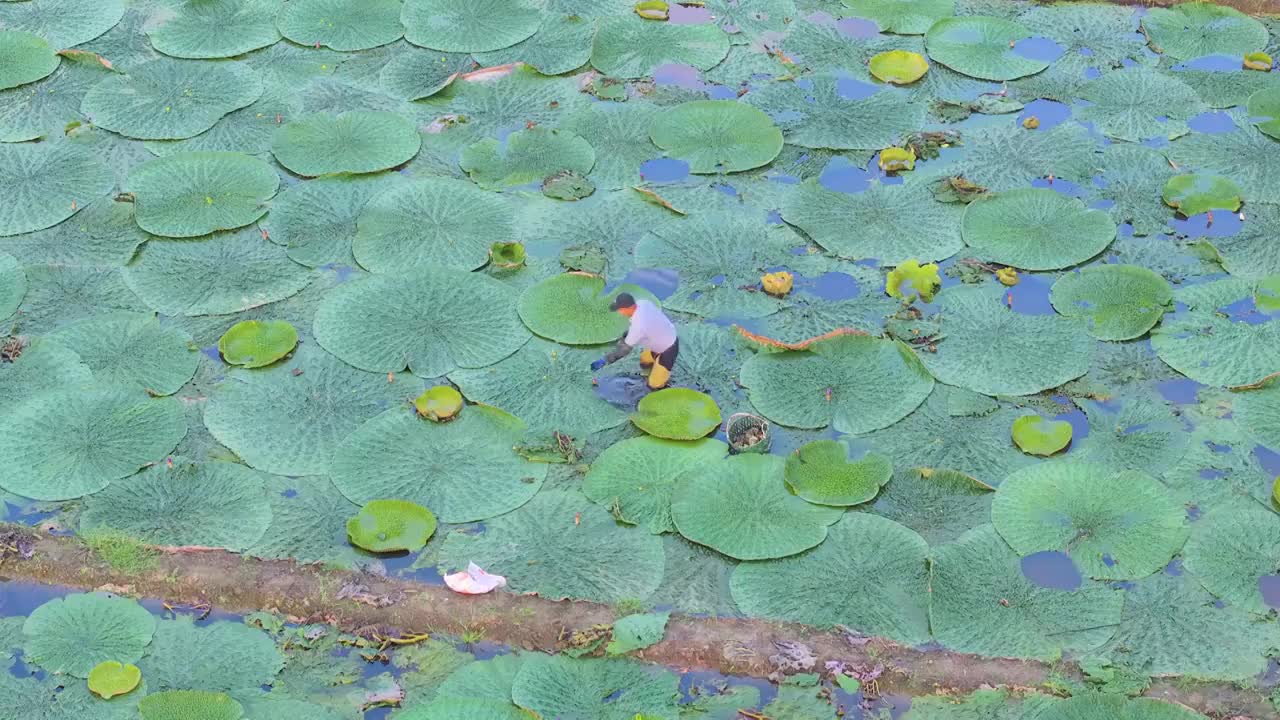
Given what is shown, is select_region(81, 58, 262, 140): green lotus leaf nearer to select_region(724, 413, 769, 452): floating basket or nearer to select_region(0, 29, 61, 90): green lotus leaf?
select_region(0, 29, 61, 90): green lotus leaf

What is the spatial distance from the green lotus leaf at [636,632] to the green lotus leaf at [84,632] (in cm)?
Answer: 155

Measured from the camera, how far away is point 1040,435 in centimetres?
535

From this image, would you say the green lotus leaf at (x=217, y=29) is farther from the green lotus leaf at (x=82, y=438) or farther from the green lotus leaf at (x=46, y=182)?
the green lotus leaf at (x=82, y=438)

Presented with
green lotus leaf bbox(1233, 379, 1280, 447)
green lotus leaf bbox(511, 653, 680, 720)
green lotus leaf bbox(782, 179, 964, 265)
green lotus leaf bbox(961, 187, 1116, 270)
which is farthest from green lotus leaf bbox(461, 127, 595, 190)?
green lotus leaf bbox(1233, 379, 1280, 447)

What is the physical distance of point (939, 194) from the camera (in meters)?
6.70

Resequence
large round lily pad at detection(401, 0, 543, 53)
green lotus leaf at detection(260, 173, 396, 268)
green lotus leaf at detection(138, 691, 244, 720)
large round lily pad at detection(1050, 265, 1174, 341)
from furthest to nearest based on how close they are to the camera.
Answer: large round lily pad at detection(401, 0, 543, 53)
green lotus leaf at detection(260, 173, 396, 268)
large round lily pad at detection(1050, 265, 1174, 341)
green lotus leaf at detection(138, 691, 244, 720)

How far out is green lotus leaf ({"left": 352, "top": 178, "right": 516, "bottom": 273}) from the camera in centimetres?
626

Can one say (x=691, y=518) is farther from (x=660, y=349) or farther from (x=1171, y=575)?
(x=1171, y=575)

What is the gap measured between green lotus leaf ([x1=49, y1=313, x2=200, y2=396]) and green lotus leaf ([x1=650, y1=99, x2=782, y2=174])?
2611 millimetres

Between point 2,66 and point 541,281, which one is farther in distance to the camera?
point 2,66

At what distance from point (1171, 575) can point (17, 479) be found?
4.21 metres

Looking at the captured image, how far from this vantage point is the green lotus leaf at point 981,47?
7.68 meters

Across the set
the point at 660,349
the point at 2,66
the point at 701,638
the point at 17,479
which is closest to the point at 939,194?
the point at 660,349

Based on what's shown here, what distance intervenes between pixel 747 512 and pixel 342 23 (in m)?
4.48
